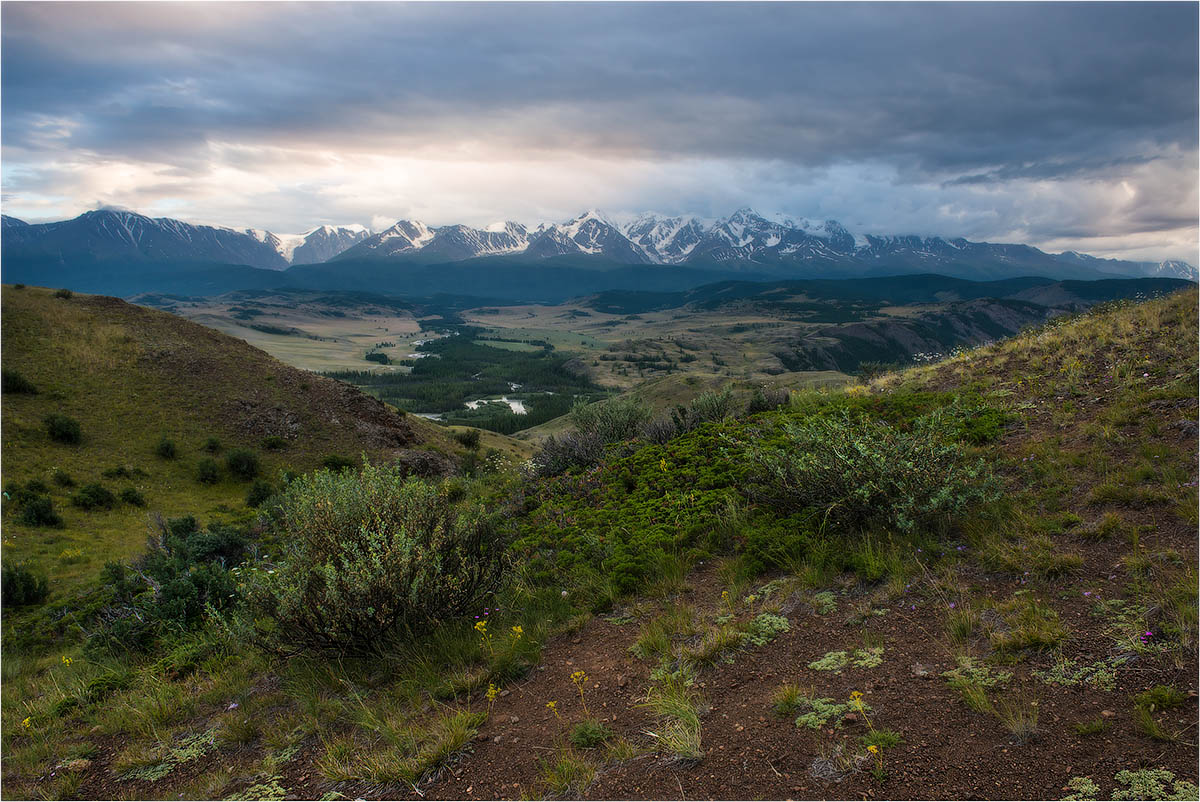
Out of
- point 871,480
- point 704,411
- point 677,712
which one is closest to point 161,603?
point 677,712

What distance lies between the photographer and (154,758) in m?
4.82

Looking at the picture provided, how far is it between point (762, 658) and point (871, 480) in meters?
2.41

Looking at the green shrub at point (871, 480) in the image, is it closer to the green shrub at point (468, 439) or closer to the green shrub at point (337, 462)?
the green shrub at point (337, 462)

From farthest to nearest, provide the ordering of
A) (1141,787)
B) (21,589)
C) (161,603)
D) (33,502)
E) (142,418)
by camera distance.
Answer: (142,418) < (33,502) < (21,589) < (161,603) < (1141,787)

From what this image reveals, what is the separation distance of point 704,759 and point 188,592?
7.84 metres

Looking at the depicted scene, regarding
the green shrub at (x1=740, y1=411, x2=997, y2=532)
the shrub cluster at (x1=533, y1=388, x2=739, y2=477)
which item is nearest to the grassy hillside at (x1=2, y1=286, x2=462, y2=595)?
the shrub cluster at (x1=533, y1=388, x2=739, y2=477)

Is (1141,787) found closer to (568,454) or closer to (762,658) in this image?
(762,658)

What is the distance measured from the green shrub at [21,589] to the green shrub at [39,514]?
665 cm

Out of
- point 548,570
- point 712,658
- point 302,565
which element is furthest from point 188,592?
point 712,658

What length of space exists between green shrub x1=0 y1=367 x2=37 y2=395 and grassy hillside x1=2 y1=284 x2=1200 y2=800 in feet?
89.4

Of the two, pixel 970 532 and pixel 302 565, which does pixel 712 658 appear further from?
pixel 302 565

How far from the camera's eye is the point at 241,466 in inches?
1038

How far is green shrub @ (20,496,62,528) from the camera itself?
18.5 metres

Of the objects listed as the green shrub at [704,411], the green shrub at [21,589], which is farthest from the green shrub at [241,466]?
the green shrub at [704,411]
